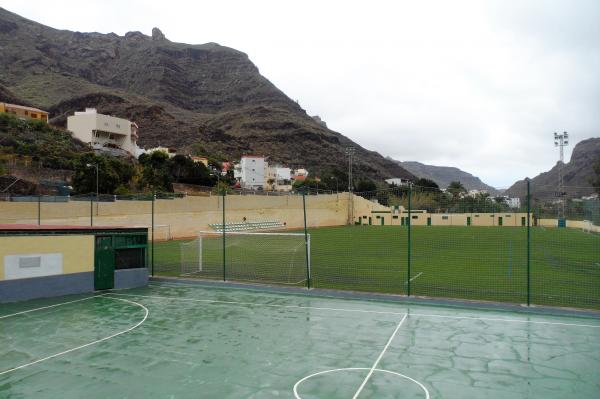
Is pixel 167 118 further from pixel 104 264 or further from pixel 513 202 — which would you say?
pixel 513 202

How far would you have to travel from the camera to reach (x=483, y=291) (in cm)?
1320

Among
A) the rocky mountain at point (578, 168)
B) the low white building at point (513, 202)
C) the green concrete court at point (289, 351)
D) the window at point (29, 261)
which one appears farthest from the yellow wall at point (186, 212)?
the rocky mountain at point (578, 168)

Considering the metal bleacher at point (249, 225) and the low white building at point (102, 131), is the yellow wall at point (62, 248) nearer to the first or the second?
the metal bleacher at point (249, 225)

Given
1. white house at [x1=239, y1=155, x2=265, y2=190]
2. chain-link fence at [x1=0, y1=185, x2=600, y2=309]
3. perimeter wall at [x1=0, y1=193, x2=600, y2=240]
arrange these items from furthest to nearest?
1. white house at [x1=239, y1=155, x2=265, y2=190]
2. perimeter wall at [x1=0, y1=193, x2=600, y2=240]
3. chain-link fence at [x1=0, y1=185, x2=600, y2=309]

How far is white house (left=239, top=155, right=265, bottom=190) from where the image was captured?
114312 mm

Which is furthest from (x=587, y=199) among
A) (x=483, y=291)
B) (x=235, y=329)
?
(x=235, y=329)

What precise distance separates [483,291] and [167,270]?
446 inches

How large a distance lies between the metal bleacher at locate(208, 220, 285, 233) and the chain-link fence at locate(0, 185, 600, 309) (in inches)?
10.6

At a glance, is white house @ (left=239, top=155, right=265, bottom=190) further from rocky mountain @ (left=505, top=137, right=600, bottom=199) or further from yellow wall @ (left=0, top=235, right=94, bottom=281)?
yellow wall @ (left=0, top=235, right=94, bottom=281)

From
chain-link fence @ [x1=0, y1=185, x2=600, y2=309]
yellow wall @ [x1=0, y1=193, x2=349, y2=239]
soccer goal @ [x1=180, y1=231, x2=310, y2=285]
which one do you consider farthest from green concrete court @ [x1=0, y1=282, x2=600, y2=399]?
yellow wall @ [x1=0, y1=193, x2=349, y2=239]

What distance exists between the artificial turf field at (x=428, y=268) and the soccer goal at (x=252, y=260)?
0.12ft

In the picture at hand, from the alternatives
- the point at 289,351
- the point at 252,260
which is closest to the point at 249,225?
the point at 252,260

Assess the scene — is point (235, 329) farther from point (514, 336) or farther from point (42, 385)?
point (514, 336)

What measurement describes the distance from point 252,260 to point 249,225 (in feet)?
71.3
